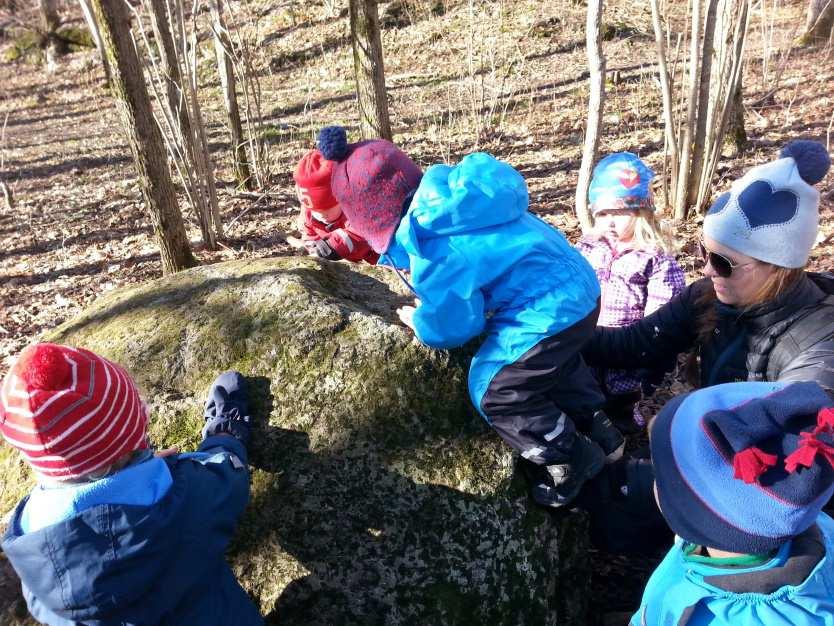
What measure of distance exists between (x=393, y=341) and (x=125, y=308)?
1.48 m

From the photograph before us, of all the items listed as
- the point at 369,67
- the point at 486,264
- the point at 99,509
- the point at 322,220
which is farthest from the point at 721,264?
the point at 369,67

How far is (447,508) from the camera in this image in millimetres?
2393

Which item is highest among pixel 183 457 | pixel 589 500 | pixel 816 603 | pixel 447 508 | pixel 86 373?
pixel 86 373

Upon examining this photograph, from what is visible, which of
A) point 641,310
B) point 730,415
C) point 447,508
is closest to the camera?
point 730,415

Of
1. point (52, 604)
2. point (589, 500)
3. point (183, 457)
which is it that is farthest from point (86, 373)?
point (589, 500)

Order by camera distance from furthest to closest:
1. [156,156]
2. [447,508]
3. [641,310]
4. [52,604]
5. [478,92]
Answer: [478,92] < [156,156] < [641,310] < [447,508] < [52,604]

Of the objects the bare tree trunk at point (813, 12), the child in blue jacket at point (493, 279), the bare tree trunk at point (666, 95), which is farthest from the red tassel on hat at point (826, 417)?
the bare tree trunk at point (813, 12)

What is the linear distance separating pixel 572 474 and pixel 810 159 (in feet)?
4.88

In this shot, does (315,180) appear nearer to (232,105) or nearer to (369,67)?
(369,67)

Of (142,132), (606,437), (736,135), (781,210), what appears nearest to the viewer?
(781,210)

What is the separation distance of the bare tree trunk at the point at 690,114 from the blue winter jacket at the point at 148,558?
199 inches

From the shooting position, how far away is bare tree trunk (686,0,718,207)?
17.3 feet

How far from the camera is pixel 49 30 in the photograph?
19.3 m

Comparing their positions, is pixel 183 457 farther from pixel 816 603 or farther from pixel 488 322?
pixel 816 603
